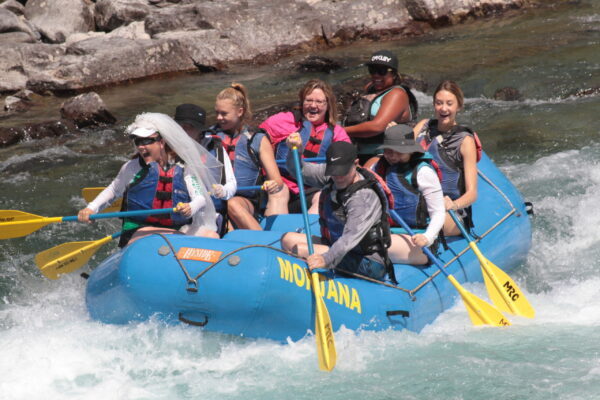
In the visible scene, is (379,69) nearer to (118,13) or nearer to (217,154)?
(217,154)

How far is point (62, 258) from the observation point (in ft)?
16.3

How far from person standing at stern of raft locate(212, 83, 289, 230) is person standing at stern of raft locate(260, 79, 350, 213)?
165mm

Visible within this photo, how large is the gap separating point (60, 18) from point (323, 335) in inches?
431

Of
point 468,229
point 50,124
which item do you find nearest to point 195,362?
point 468,229

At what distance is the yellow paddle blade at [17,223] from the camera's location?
5.05m

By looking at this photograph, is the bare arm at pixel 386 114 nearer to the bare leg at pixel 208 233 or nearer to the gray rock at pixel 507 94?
the bare leg at pixel 208 233

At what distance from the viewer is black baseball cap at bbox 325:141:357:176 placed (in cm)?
407

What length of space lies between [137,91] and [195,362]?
761cm

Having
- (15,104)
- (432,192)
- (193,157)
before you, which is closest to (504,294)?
(432,192)

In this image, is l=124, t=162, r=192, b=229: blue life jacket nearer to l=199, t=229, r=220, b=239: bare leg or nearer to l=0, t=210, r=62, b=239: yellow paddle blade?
l=199, t=229, r=220, b=239: bare leg

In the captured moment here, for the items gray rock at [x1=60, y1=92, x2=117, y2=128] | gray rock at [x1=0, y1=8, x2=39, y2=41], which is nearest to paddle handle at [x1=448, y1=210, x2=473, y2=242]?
gray rock at [x1=60, y1=92, x2=117, y2=128]

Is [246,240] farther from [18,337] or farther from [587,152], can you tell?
[587,152]

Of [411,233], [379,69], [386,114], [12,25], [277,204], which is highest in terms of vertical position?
[379,69]

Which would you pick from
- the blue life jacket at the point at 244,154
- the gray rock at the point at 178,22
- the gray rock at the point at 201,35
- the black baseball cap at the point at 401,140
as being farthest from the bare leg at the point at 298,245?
the gray rock at the point at 178,22
